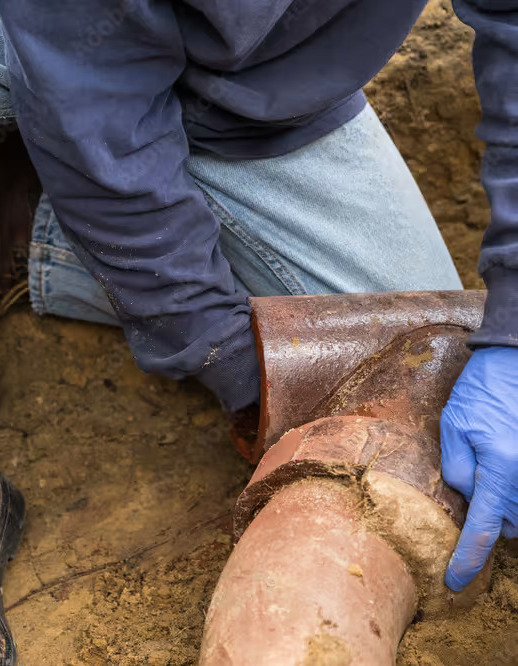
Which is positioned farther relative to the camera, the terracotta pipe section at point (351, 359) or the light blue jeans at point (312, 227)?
the light blue jeans at point (312, 227)

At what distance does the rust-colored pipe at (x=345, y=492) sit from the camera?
0.95m

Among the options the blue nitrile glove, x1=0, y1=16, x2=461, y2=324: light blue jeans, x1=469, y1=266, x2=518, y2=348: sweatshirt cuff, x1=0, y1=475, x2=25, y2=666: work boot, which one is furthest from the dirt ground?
x1=469, y1=266, x2=518, y2=348: sweatshirt cuff

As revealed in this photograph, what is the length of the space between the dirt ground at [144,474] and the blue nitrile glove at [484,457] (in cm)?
18

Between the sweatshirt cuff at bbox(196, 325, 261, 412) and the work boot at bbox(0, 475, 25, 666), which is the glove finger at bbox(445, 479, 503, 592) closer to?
the sweatshirt cuff at bbox(196, 325, 261, 412)

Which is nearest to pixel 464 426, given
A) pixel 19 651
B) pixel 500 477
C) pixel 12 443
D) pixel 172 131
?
pixel 500 477

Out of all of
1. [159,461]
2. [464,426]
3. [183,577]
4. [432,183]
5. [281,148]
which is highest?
[281,148]

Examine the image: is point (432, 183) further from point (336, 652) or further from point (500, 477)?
point (336, 652)

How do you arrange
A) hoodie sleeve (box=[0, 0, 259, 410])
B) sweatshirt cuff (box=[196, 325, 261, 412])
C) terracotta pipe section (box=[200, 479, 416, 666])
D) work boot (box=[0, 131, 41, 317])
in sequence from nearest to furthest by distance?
terracotta pipe section (box=[200, 479, 416, 666]) → hoodie sleeve (box=[0, 0, 259, 410]) → sweatshirt cuff (box=[196, 325, 261, 412]) → work boot (box=[0, 131, 41, 317])

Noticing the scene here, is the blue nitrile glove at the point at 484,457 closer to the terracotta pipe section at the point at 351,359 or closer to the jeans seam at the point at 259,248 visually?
the terracotta pipe section at the point at 351,359

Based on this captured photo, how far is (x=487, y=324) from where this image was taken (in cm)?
125

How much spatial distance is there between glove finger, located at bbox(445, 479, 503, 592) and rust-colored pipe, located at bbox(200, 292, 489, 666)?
0.02m

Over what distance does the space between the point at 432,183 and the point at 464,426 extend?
5.09ft

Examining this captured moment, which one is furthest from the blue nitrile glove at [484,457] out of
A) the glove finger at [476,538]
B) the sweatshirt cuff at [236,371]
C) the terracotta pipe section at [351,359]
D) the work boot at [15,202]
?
the work boot at [15,202]

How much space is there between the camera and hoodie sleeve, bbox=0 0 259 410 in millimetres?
1227
